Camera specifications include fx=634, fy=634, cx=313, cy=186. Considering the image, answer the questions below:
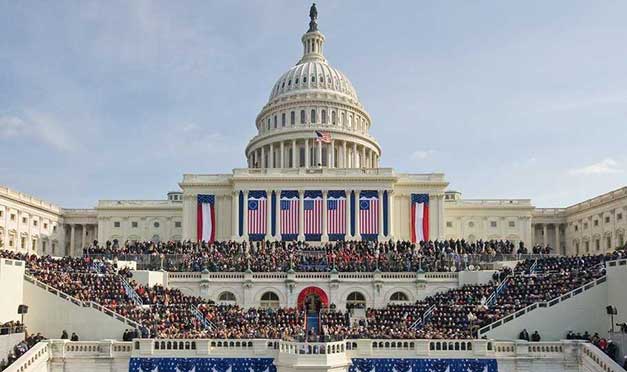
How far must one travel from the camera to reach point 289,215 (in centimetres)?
8731

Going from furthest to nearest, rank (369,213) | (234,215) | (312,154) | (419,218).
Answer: (312,154), (419,218), (234,215), (369,213)

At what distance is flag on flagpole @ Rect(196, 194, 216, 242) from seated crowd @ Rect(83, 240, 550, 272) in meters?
20.6

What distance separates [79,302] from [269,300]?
1683 cm

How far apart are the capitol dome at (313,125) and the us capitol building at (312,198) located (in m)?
0.20

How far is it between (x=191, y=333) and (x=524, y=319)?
21678mm

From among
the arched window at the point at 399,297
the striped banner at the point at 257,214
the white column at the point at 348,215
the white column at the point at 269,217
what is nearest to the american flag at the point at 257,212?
the striped banner at the point at 257,214

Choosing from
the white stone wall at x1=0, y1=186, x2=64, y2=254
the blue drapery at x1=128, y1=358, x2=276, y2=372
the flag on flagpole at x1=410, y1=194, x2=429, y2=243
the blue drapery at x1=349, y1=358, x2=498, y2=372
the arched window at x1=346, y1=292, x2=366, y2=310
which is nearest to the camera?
the blue drapery at x1=349, y1=358, x2=498, y2=372

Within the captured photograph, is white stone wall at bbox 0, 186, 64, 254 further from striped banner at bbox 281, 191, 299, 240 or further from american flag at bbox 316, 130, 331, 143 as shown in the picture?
american flag at bbox 316, 130, 331, 143

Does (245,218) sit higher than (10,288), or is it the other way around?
(245,218)

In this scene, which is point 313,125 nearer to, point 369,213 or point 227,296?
point 369,213

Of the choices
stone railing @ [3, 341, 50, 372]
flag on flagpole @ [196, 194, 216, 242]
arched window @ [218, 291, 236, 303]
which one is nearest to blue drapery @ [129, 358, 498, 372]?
stone railing @ [3, 341, 50, 372]

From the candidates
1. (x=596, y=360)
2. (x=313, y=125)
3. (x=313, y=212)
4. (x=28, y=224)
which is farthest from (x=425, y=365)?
(x=28, y=224)

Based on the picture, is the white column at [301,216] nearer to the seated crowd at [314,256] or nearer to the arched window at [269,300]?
the seated crowd at [314,256]

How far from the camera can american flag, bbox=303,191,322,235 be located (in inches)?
3393
